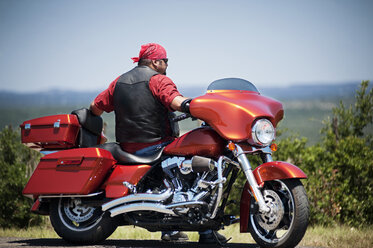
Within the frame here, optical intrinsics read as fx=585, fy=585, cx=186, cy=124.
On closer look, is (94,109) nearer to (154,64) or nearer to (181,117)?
(154,64)

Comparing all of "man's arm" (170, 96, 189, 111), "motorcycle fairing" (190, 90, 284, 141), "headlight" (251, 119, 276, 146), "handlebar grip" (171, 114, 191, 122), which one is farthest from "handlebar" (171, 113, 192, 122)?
"headlight" (251, 119, 276, 146)

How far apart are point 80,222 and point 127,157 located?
35.6 inches

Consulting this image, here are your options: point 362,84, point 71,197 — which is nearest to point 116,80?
point 71,197

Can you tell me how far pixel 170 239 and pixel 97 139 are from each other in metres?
1.45

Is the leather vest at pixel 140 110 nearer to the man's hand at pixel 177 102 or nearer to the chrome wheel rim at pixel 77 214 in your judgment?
the man's hand at pixel 177 102

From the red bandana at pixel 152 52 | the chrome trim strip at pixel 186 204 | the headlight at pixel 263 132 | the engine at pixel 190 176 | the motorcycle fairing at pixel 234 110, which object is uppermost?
the red bandana at pixel 152 52

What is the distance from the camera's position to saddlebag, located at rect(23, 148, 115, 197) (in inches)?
239

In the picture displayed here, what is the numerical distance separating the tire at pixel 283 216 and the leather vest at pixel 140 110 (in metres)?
1.36

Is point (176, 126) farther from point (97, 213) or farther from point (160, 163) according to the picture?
point (97, 213)

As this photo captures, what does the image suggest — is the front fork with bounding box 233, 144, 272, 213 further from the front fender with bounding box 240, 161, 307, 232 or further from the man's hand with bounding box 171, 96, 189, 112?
the man's hand with bounding box 171, 96, 189, 112

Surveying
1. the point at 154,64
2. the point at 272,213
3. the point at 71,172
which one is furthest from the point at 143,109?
the point at 272,213

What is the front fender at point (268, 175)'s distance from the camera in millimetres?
5004

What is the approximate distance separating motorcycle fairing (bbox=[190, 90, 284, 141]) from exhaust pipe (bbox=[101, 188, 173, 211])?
0.81 m

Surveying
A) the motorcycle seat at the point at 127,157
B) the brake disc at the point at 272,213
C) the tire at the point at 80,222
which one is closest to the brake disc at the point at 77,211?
the tire at the point at 80,222
